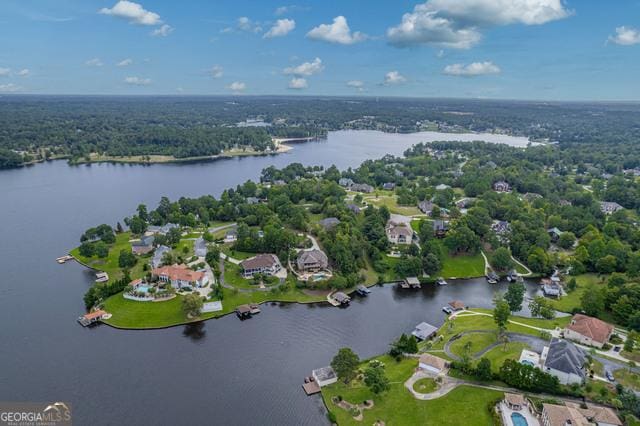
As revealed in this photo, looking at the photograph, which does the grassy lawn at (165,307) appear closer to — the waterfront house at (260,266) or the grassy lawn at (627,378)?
the waterfront house at (260,266)

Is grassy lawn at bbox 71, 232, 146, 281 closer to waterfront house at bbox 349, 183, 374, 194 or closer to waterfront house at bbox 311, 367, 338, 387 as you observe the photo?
waterfront house at bbox 311, 367, 338, 387

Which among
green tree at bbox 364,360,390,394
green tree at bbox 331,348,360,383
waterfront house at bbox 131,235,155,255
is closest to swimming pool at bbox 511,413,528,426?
green tree at bbox 364,360,390,394

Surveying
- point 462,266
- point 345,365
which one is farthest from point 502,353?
point 462,266

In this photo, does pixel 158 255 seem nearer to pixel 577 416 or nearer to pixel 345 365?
pixel 345 365

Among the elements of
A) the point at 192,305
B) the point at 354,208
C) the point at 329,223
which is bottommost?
the point at 192,305

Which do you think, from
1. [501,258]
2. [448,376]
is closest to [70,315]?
[448,376]

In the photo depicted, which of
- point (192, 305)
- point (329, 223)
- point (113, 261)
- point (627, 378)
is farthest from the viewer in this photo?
point (329, 223)

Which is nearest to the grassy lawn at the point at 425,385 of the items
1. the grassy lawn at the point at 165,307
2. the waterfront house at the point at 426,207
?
A: the grassy lawn at the point at 165,307

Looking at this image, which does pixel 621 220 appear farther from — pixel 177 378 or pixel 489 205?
pixel 177 378
